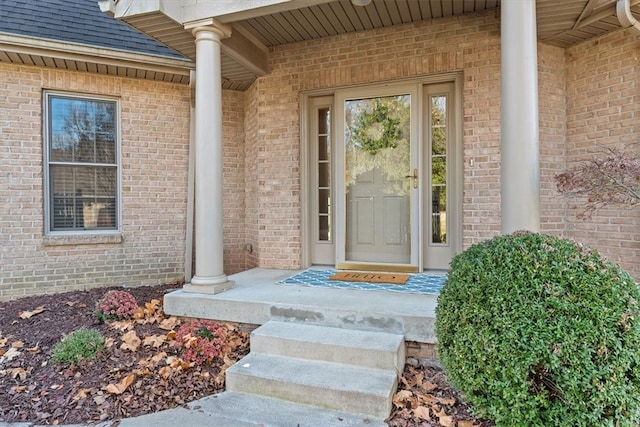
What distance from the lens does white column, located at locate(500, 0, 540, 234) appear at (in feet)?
9.31

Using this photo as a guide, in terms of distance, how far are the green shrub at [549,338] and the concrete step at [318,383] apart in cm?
55

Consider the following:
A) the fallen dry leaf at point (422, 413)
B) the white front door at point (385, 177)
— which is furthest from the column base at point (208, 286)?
the fallen dry leaf at point (422, 413)

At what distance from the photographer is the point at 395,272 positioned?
14.9 ft

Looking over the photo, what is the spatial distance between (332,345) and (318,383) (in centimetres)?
32

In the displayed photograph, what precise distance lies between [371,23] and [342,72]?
612mm

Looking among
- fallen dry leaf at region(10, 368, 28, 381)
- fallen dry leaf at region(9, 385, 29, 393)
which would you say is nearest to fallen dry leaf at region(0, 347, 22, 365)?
fallen dry leaf at region(10, 368, 28, 381)

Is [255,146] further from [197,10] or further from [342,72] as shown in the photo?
[197,10]

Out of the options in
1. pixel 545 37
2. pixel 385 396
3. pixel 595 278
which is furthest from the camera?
pixel 545 37

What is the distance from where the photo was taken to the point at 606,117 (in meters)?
3.90

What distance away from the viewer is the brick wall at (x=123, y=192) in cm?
468

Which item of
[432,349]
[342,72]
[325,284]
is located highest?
[342,72]

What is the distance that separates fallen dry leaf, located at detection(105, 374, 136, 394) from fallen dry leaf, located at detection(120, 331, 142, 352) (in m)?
0.41

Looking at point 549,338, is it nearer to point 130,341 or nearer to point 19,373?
point 130,341

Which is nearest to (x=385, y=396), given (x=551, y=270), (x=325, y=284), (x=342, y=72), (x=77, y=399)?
(x=551, y=270)
